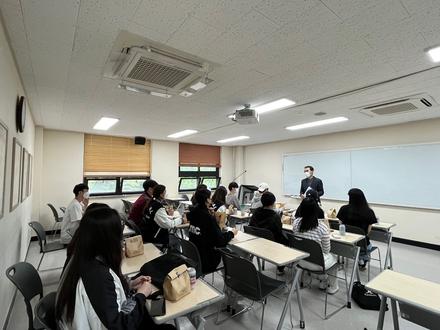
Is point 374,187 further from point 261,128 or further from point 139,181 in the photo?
point 139,181

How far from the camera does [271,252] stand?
2.36 m

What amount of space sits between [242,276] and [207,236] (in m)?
0.60

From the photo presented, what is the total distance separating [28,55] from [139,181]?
5405 mm

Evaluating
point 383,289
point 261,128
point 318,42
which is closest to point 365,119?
point 261,128

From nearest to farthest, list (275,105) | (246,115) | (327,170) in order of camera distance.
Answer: (246,115) → (275,105) → (327,170)

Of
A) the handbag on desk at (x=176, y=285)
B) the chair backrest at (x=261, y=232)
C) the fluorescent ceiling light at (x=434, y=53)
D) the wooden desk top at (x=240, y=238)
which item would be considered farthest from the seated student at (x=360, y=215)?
the handbag on desk at (x=176, y=285)

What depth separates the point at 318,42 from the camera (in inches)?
79.2

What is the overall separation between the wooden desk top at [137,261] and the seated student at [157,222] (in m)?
0.63

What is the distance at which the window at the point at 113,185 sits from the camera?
6.58 m

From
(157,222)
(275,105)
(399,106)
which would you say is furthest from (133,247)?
(399,106)

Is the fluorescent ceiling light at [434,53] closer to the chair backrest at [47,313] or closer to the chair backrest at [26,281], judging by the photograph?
the chair backrest at [47,313]

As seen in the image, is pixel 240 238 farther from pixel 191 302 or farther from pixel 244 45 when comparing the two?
pixel 244 45

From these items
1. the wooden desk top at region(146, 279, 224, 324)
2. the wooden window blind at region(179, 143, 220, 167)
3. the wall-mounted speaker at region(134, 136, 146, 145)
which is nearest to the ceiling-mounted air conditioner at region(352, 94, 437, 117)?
the wooden desk top at region(146, 279, 224, 324)

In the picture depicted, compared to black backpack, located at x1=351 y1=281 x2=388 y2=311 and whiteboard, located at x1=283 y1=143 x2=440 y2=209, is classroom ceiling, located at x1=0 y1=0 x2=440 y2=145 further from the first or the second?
black backpack, located at x1=351 y1=281 x2=388 y2=311
